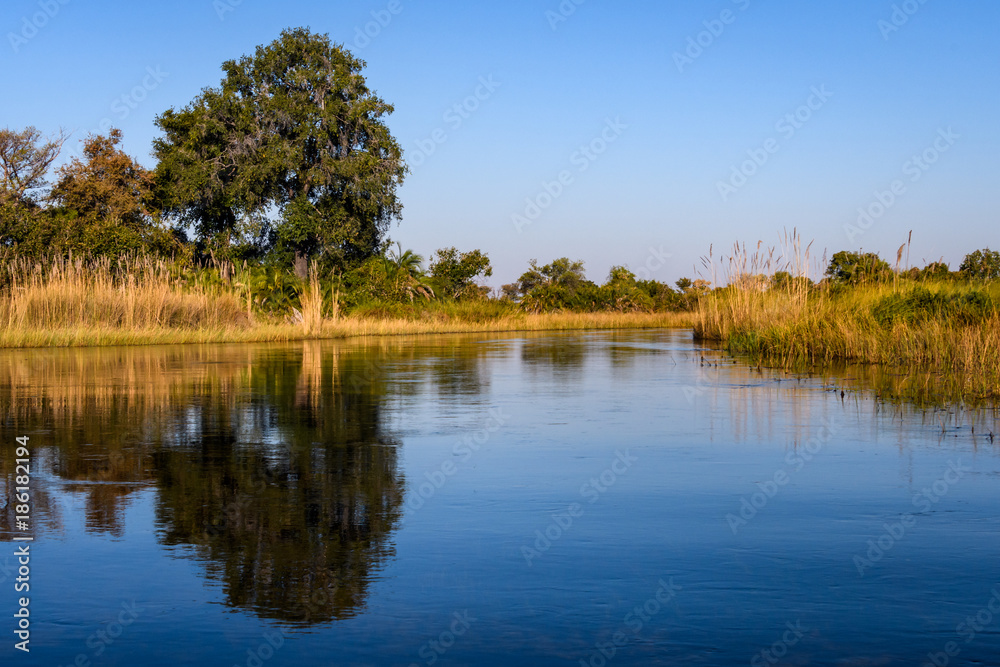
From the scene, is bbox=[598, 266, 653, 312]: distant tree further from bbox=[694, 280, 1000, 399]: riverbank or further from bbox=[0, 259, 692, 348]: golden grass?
bbox=[694, 280, 1000, 399]: riverbank

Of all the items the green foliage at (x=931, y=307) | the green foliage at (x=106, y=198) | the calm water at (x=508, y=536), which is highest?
the green foliage at (x=106, y=198)

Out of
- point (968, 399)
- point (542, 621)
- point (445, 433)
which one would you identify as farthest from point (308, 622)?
point (968, 399)

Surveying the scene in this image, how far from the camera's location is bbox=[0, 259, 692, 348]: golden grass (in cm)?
2391

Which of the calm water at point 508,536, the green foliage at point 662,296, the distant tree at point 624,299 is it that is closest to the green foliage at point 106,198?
the distant tree at point 624,299

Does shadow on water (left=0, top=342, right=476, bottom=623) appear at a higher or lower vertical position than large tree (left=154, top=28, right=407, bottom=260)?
lower

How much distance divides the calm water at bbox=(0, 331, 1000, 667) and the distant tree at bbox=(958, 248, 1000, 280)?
34.4 ft

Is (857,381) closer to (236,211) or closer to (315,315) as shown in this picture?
(315,315)

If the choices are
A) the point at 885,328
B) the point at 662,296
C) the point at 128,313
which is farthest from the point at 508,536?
the point at 662,296

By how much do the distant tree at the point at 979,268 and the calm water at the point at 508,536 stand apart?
1047cm

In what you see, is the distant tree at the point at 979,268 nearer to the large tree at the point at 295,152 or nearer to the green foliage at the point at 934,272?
the green foliage at the point at 934,272

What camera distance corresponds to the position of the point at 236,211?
153ft

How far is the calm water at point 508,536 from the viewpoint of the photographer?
3248 mm

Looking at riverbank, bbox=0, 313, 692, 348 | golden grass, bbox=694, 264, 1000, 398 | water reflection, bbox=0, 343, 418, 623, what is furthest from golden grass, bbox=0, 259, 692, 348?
golden grass, bbox=694, 264, 1000, 398

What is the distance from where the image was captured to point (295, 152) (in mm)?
43531
